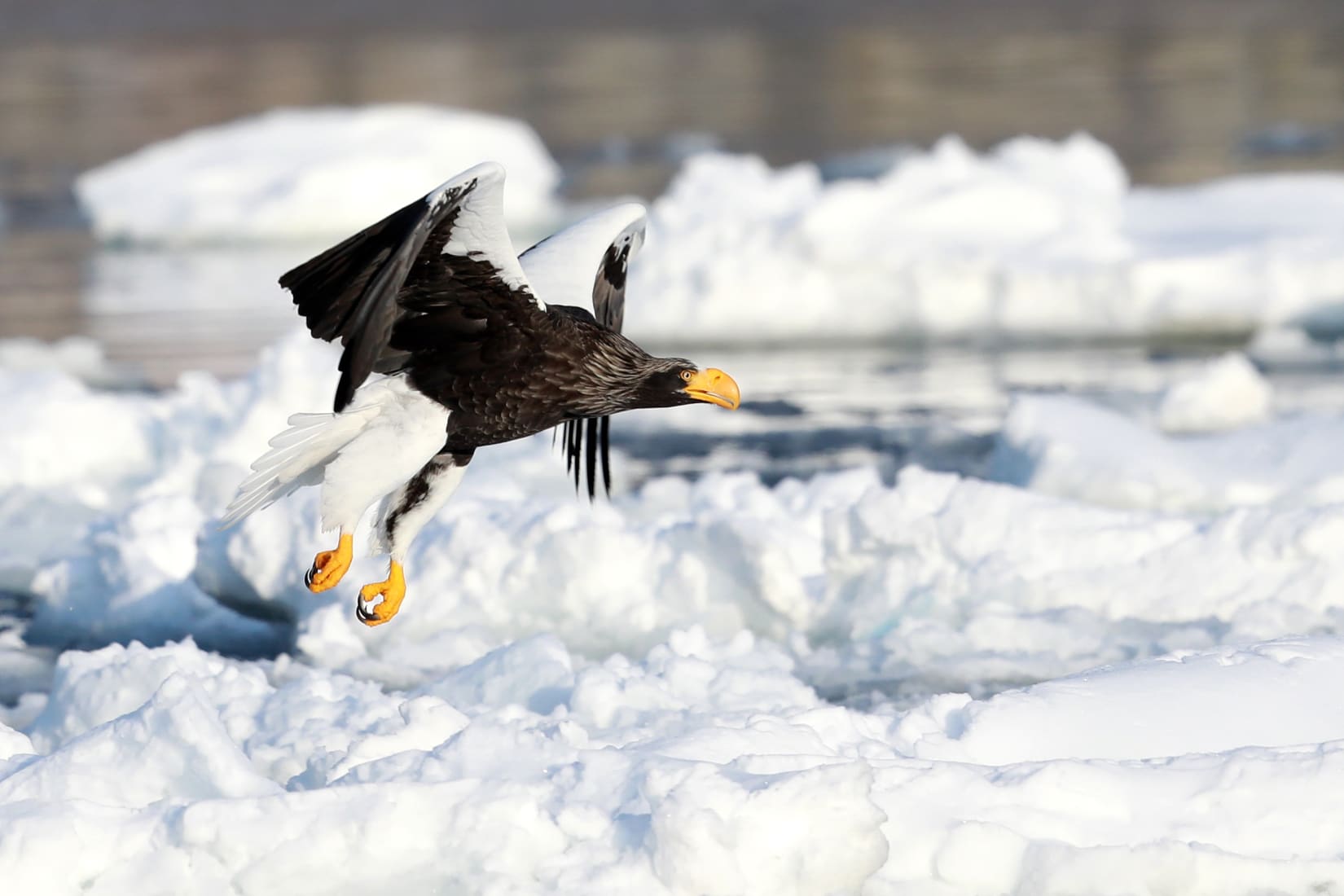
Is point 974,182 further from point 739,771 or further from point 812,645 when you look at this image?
point 739,771

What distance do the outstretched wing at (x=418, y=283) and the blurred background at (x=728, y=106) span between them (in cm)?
397

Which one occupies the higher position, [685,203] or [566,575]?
[685,203]

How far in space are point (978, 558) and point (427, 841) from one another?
9.73 ft

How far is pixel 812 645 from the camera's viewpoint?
662cm

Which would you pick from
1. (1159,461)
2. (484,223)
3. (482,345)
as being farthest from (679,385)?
(1159,461)

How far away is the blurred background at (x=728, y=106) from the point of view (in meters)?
11.6

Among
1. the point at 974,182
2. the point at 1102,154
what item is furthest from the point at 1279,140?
the point at 974,182

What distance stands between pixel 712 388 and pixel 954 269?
7.23 m

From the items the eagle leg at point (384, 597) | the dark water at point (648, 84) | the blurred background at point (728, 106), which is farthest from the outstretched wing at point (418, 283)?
the dark water at point (648, 84)

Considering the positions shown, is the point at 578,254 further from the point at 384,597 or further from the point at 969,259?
the point at 969,259

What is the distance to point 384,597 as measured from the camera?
5.82 metres

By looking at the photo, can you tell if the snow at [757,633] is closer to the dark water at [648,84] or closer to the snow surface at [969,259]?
the snow surface at [969,259]

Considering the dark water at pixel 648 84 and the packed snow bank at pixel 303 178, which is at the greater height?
the dark water at pixel 648 84

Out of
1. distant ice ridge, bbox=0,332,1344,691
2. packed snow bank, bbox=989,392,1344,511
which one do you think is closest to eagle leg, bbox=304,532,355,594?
distant ice ridge, bbox=0,332,1344,691
